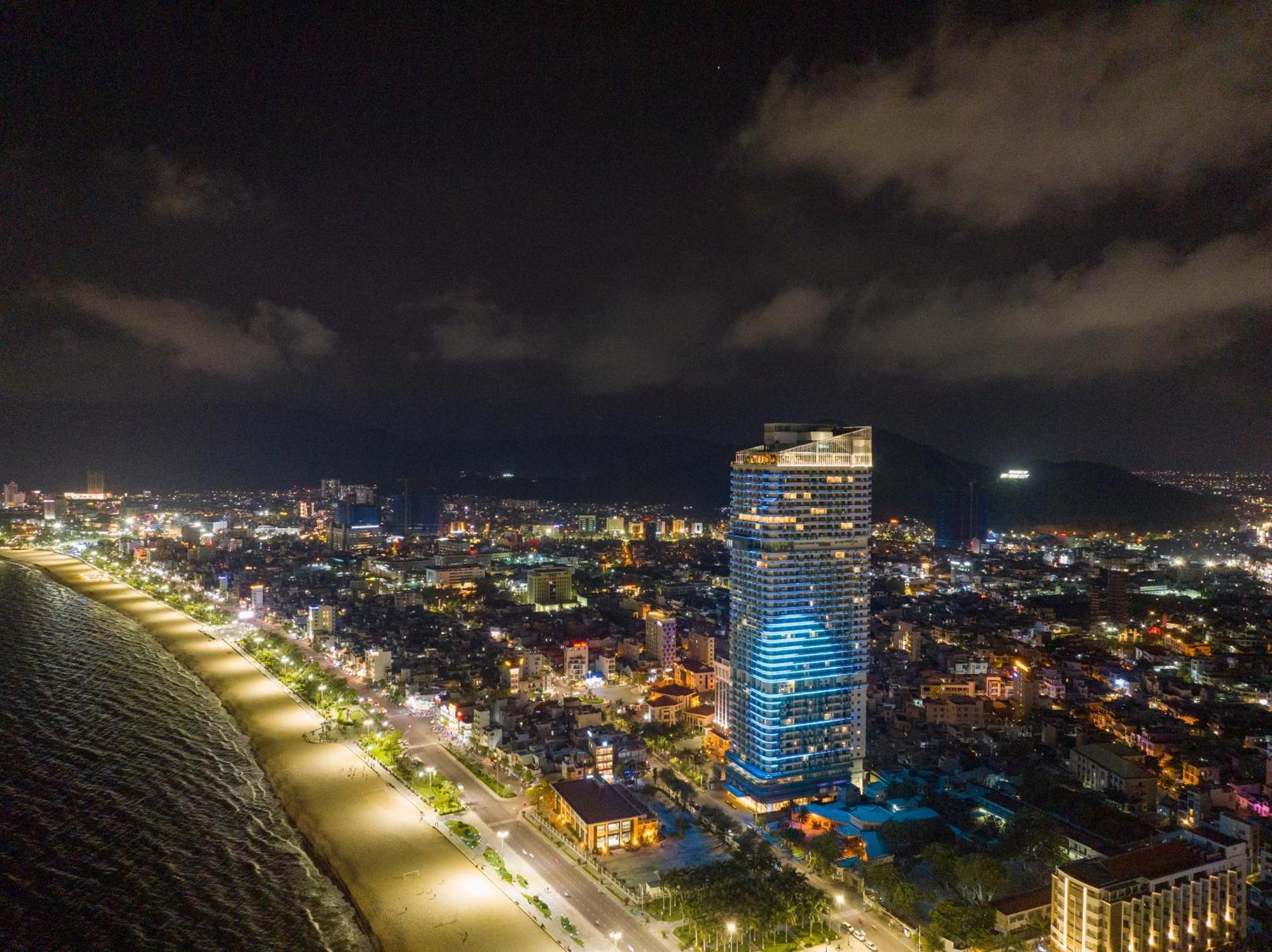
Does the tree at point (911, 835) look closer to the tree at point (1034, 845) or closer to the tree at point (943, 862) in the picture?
the tree at point (943, 862)

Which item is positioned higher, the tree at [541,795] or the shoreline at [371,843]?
the tree at [541,795]

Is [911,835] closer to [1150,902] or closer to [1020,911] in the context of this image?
[1020,911]

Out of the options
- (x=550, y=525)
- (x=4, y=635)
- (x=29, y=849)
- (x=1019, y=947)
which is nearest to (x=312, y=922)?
(x=29, y=849)

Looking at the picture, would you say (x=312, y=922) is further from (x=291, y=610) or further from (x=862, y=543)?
(x=291, y=610)

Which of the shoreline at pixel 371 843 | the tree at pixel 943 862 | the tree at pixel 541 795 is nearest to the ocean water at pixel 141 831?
the shoreline at pixel 371 843

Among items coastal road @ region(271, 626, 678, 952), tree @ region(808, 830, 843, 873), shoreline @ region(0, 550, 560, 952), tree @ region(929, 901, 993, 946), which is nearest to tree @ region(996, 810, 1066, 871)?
tree @ region(929, 901, 993, 946)

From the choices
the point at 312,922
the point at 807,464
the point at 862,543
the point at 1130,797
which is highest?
the point at 807,464
